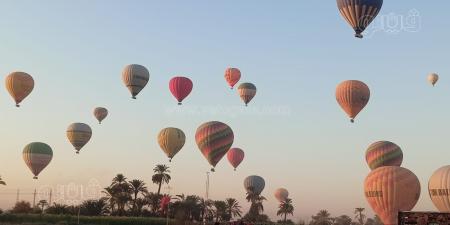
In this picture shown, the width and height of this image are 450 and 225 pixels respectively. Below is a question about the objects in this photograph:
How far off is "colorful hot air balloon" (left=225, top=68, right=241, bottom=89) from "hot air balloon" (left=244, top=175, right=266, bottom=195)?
27.6m

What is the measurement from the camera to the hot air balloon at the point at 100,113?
92.6m

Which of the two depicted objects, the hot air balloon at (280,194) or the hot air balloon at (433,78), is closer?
the hot air balloon at (433,78)

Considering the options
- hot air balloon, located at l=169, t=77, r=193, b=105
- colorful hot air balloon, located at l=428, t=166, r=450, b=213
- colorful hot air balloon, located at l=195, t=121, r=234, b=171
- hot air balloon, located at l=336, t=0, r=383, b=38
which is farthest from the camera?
hot air balloon, located at l=169, t=77, r=193, b=105

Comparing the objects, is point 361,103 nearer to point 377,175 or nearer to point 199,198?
point 377,175

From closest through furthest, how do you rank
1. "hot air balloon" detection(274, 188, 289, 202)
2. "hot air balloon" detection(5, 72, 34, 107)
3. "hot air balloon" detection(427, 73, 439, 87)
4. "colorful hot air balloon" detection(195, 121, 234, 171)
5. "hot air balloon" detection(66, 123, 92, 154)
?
"colorful hot air balloon" detection(195, 121, 234, 171) < "hot air balloon" detection(5, 72, 34, 107) < "hot air balloon" detection(66, 123, 92, 154) < "hot air balloon" detection(427, 73, 439, 87) < "hot air balloon" detection(274, 188, 289, 202)

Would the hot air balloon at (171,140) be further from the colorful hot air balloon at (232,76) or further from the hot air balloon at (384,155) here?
the hot air balloon at (384,155)

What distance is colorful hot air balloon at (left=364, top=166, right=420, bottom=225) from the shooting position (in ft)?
194

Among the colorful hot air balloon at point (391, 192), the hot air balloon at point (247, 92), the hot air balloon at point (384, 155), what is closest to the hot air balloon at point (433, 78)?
the hot air balloon at point (384, 155)

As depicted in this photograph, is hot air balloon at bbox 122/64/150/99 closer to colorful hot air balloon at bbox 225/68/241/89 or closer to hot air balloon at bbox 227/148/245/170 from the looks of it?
colorful hot air balloon at bbox 225/68/241/89

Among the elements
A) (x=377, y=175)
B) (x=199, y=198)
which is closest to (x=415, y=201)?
(x=377, y=175)

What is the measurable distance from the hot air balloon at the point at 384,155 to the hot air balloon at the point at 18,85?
163 ft

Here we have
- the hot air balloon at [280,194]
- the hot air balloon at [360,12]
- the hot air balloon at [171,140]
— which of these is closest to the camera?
the hot air balloon at [360,12]

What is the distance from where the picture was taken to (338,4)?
55.0 meters

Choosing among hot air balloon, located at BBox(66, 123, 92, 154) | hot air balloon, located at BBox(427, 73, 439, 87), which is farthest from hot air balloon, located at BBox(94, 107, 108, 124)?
hot air balloon, located at BBox(427, 73, 439, 87)
